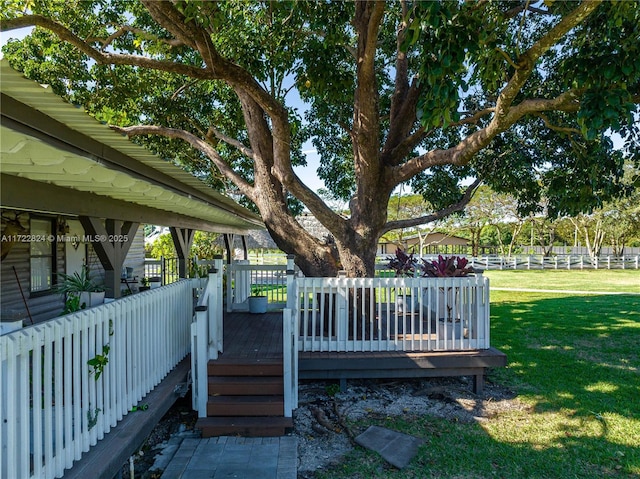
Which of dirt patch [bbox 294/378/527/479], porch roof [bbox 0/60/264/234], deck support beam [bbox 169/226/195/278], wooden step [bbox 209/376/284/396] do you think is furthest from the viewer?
deck support beam [bbox 169/226/195/278]

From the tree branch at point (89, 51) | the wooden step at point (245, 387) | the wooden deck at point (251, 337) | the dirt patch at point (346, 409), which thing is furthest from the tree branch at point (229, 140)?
the dirt patch at point (346, 409)

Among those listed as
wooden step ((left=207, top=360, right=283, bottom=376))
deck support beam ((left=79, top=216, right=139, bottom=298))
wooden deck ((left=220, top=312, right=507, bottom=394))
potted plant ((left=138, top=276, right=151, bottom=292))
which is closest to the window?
potted plant ((left=138, top=276, right=151, bottom=292))

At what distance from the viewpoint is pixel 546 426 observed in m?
4.77

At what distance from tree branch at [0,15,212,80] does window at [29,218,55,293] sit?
3.53 m

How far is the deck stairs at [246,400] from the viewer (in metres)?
4.56

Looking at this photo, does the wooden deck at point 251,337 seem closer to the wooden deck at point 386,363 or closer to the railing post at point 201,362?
the wooden deck at point 386,363

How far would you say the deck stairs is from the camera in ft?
15.0

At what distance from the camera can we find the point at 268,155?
788 centimetres

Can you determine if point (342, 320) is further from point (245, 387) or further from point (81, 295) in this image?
point (81, 295)

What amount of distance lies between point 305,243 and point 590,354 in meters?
6.07

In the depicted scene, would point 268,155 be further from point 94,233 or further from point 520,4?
point 520,4

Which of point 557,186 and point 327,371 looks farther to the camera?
point 557,186

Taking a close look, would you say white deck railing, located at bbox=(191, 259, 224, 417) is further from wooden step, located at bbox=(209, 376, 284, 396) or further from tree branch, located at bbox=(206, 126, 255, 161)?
tree branch, located at bbox=(206, 126, 255, 161)

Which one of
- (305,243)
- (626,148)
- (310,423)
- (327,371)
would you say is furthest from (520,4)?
(310,423)
